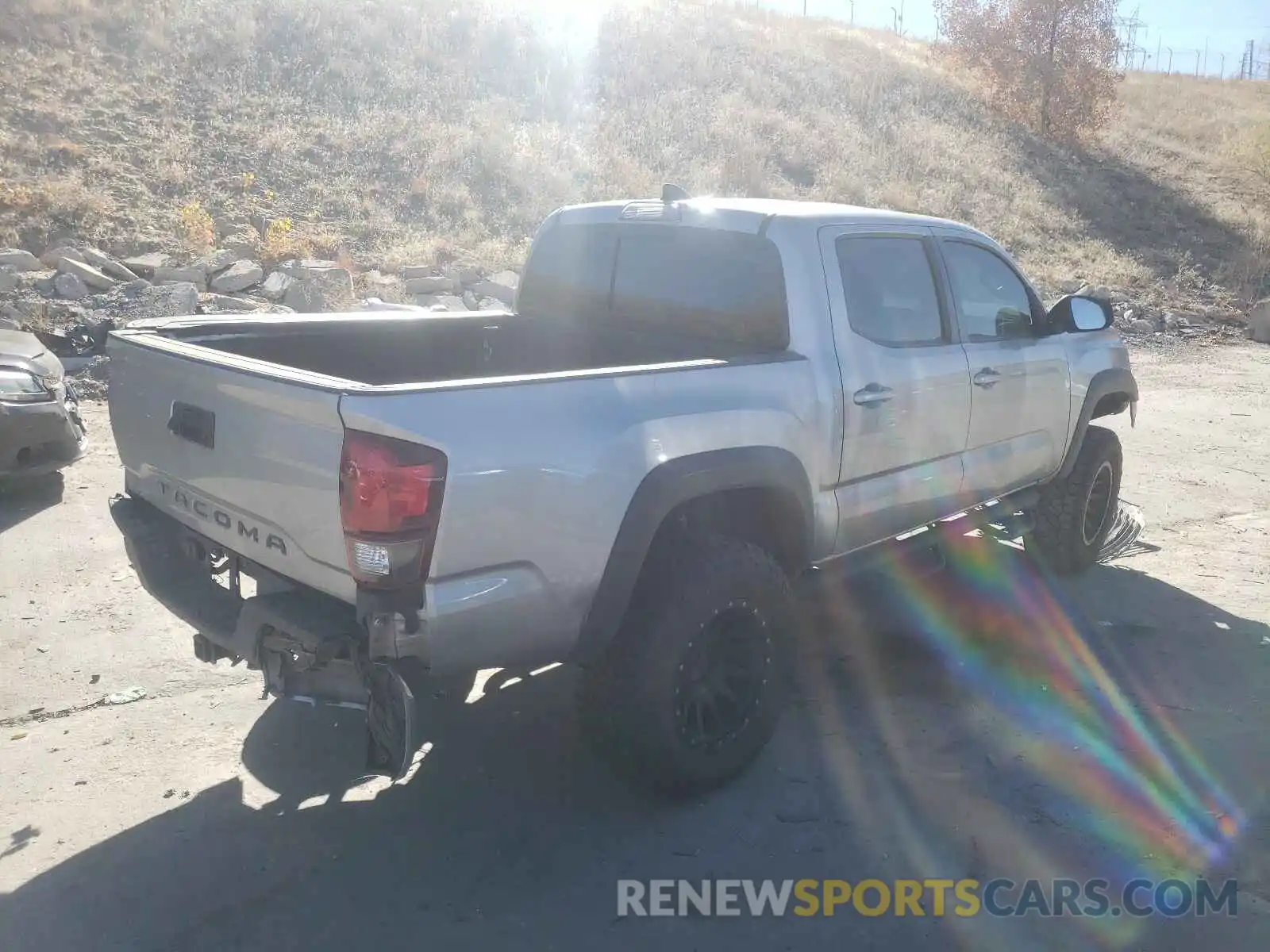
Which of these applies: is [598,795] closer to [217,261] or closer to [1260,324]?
[217,261]

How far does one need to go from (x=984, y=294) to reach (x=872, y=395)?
4.38 feet

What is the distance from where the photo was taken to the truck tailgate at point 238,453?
2953mm

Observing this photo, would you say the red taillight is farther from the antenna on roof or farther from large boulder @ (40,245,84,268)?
large boulder @ (40,245,84,268)

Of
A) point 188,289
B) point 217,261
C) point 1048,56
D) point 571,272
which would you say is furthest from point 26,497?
point 1048,56

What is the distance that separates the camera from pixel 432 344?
478 centimetres

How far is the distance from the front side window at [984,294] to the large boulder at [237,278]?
360 inches

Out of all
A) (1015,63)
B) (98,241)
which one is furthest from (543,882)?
(1015,63)

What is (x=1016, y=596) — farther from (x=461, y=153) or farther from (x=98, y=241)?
(x=461, y=153)

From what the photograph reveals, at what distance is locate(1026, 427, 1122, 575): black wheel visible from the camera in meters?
5.93

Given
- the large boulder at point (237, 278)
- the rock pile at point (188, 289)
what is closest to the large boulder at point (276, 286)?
the rock pile at point (188, 289)

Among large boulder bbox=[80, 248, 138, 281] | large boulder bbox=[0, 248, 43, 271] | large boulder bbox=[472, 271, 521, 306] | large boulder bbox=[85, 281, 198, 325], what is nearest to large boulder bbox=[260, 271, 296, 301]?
large boulder bbox=[85, 281, 198, 325]

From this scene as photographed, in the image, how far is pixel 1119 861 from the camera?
3398 mm

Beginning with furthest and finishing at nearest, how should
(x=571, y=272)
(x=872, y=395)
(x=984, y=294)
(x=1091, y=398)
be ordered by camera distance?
(x=1091, y=398) < (x=984, y=294) < (x=571, y=272) < (x=872, y=395)

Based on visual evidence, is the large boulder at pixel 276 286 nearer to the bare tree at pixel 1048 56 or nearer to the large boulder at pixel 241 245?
the large boulder at pixel 241 245
